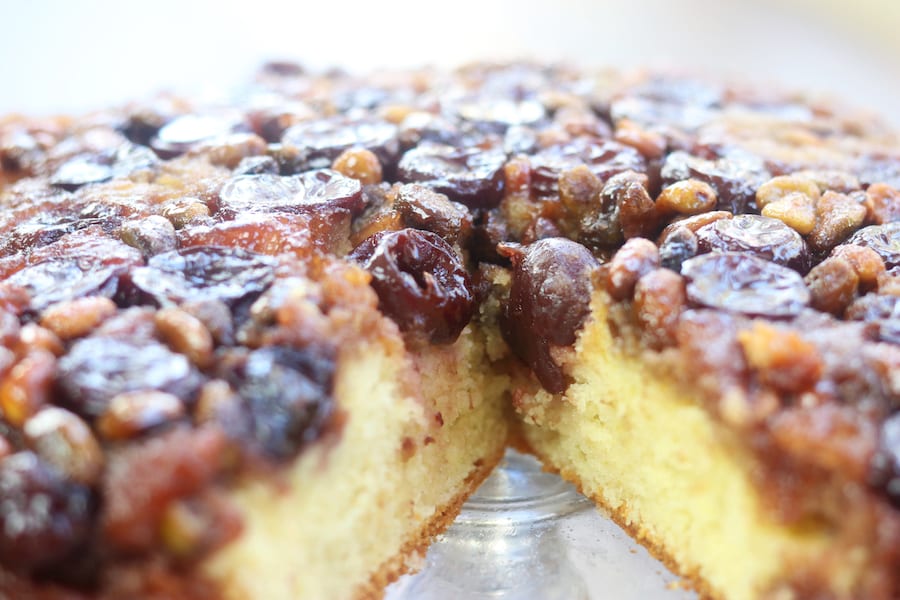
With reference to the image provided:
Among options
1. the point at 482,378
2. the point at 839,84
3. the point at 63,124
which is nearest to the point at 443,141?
the point at 482,378

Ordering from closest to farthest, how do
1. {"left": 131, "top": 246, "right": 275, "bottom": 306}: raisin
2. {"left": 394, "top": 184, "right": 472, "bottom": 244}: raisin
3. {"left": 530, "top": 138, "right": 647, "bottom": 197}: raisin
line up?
{"left": 131, "top": 246, "right": 275, "bottom": 306}: raisin, {"left": 394, "top": 184, "right": 472, "bottom": 244}: raisin, {"left": 530, "top": 138, "right": 647, "bottom": 197}: raisin

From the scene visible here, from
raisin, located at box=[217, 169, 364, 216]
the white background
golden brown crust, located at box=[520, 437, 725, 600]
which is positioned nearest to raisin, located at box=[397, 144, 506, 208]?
raisin, located at box=[217, 169, 364, 216]

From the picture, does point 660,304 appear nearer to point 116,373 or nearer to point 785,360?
point 785,360

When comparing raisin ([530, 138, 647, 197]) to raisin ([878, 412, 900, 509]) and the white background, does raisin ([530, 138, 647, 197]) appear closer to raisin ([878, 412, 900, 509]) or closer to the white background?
raisin ([878, 412, 900, 509])

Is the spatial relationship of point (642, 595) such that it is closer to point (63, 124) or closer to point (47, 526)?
point (47, 526)

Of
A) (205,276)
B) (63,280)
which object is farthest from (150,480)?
(63,280)

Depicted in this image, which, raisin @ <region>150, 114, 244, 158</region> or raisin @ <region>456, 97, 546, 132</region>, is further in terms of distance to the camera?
raisin @ <region>456, 97, 546, 132</region>

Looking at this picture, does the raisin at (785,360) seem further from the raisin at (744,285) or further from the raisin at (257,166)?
the raisin at (257,166)

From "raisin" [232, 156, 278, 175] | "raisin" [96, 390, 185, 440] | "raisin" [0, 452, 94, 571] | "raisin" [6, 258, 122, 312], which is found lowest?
"raisin" [0, 452, 94, 571]
